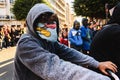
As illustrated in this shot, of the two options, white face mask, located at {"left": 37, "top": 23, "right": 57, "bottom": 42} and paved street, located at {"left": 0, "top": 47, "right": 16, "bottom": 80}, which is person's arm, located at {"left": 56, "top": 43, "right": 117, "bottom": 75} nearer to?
white face mask, located at {"left": 37, "top": 23, "right": 57, "bottom": 42}

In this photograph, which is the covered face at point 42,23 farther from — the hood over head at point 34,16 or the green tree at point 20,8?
the green tree at point 20,8

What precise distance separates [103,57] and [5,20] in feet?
226

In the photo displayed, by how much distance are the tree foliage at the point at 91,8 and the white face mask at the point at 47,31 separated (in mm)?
42852

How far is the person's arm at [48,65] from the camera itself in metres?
1.95

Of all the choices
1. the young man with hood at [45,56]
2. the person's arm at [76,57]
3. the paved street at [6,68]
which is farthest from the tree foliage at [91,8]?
the young man with hood at [45,56]

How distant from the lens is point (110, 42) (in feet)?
11.6

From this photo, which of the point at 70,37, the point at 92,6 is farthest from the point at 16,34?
the point at 70,37

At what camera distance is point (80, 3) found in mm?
46531

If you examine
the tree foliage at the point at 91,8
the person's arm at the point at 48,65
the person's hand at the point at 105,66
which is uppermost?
the person's arm at the point at 48,65

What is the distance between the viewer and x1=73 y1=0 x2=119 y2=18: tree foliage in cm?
4525

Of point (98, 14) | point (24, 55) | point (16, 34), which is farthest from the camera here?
point (98, 14)

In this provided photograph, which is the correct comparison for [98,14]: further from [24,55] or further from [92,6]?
[24,55]

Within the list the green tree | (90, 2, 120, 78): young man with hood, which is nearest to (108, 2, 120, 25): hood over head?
(90, 2, 120, 78): young man with hood

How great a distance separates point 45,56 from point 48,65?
0.22 ft
